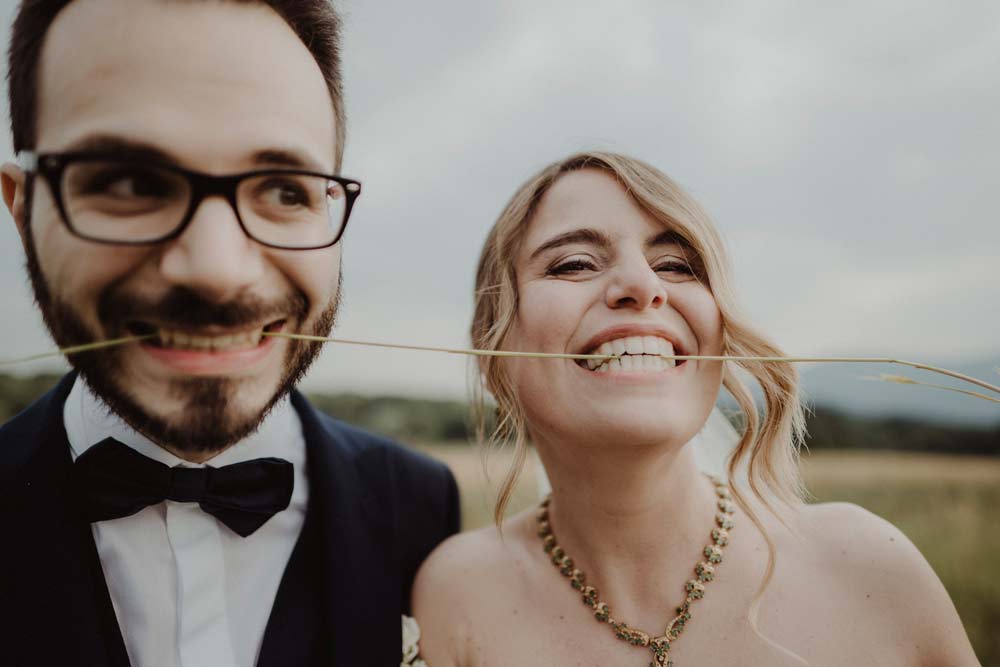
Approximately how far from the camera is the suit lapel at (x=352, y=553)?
7.03ft

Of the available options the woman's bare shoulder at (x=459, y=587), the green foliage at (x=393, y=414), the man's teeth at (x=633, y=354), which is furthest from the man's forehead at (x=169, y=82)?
the green foliage at (x=393, y=414)

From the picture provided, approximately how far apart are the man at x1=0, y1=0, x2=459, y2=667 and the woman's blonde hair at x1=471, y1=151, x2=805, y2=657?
2.22 feet

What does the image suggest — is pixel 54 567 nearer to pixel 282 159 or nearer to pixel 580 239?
pixel 282 159

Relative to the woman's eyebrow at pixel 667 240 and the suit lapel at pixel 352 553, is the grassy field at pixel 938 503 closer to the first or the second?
→ the suit lapel at pixel 352 553

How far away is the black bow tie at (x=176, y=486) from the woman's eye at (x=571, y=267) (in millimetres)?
1206

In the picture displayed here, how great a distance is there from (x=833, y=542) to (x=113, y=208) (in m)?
2.67

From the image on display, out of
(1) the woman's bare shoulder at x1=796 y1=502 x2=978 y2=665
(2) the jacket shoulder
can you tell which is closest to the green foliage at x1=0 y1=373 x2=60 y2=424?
(2) the jacket shoulder

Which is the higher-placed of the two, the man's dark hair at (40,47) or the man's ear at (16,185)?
the man's dark hair at (40,47)

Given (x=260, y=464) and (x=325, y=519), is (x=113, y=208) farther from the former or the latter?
(x=325, y=519)

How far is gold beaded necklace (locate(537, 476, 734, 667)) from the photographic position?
88.6 inches

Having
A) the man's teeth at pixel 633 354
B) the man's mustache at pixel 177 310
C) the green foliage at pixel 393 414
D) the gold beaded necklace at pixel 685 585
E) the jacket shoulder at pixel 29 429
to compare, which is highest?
the man's mustache at pixel 177 310

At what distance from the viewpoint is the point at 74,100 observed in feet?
5.55

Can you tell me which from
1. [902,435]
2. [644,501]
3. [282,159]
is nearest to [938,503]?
[902,435]

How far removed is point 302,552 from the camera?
2240mm
